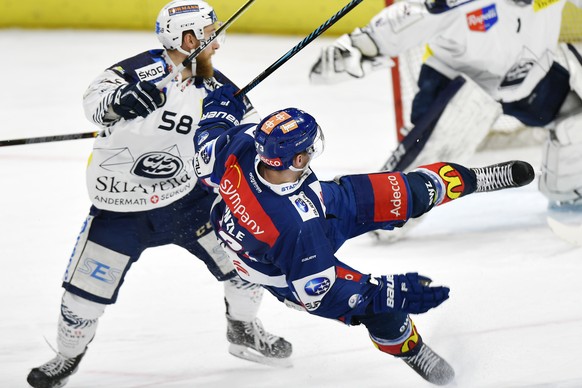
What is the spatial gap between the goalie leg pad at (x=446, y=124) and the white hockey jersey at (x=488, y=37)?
99mm

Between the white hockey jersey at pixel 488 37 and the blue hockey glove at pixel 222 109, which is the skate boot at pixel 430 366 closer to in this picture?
the blue hockey glove at pixel 222 109

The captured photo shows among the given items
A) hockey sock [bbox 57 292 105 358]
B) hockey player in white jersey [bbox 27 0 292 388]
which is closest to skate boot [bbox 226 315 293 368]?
hockey player in white jersey [bbox 27 0 292 388]

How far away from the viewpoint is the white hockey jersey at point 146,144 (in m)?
3.46

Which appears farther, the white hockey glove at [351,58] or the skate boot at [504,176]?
the white hockey glove at [351,58]

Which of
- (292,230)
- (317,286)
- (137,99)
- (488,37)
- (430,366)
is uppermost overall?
(137,99)

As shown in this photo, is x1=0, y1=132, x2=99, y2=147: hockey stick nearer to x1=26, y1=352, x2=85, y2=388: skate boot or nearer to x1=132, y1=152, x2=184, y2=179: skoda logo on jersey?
x1=132, y1=152, x2=184, y2=179: skoda logo on jersey

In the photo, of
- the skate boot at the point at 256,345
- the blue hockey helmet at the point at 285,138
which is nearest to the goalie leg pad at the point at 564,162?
the skate boot at the point at 256,345

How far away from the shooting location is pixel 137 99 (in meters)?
3.23

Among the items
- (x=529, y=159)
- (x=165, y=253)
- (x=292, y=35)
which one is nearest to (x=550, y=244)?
(x=529, y=159)

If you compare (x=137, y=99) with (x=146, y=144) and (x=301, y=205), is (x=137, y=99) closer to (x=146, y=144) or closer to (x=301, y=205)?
(x=146, y=144)

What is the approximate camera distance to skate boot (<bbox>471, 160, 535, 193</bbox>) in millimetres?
3102

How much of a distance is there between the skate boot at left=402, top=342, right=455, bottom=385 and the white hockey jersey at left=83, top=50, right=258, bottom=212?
0.91 metres

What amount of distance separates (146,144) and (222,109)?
31 centimetres

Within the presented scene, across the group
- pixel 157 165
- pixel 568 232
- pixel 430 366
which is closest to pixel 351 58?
pixel 568 232
